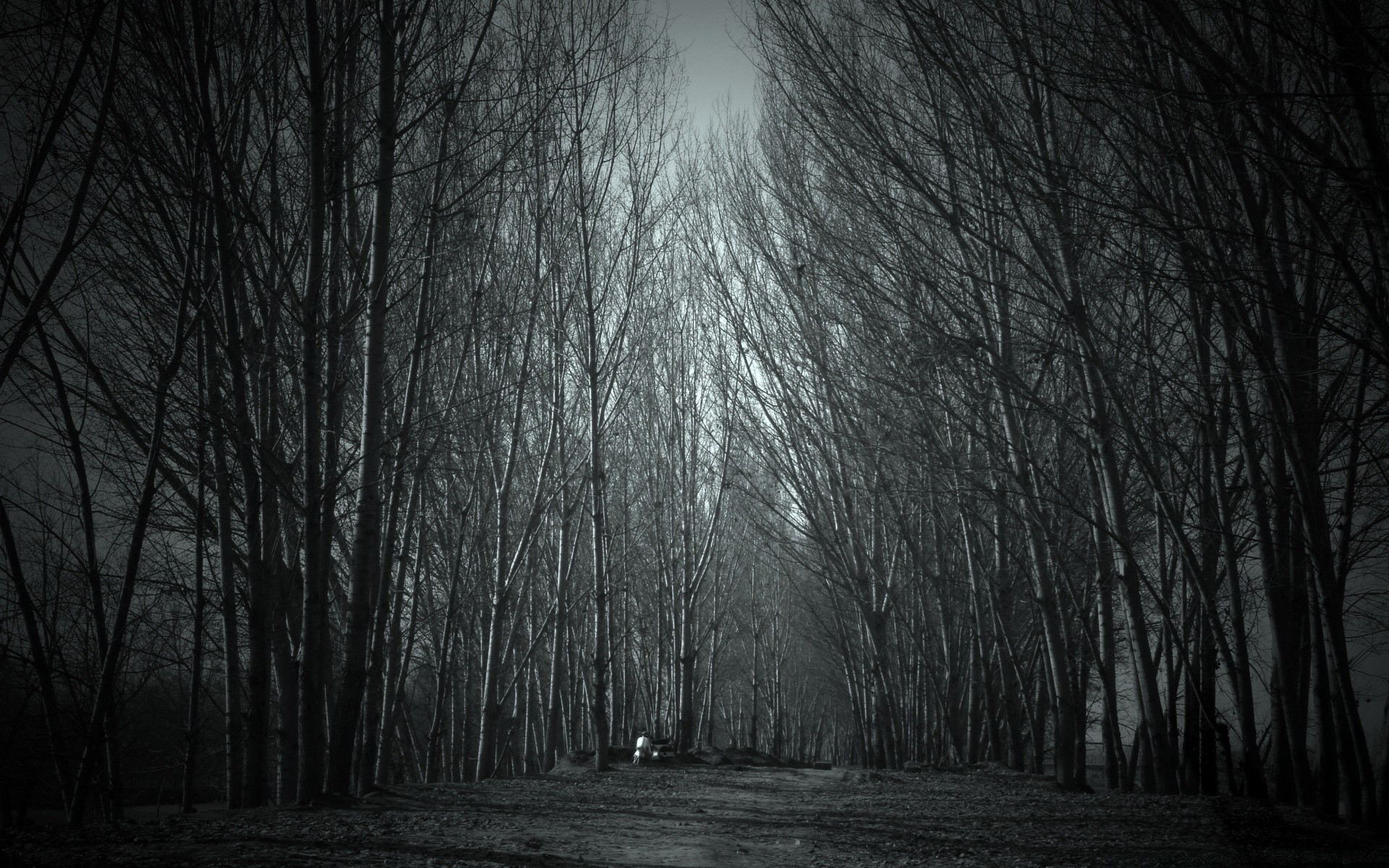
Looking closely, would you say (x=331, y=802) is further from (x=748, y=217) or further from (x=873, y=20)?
(x=748, y=217)

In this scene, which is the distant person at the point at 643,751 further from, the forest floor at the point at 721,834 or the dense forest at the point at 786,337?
the forest floor at the point at 721,834

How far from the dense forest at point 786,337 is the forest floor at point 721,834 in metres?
0.57

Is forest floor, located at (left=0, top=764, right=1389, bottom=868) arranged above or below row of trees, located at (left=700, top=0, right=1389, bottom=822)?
below

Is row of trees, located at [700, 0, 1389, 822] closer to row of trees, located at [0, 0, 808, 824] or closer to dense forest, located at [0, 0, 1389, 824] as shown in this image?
dense forest, located at [0, 0, 1389, 824]

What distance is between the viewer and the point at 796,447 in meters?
9.72

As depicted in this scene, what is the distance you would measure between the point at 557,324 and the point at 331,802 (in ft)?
19.9

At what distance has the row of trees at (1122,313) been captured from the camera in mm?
3109

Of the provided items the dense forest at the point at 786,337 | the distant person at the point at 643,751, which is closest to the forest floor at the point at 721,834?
the dense forest at the point at 786,337

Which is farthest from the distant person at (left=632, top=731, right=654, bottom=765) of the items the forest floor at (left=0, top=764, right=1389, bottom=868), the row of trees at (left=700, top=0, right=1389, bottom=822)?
the forest floor at (left=0, top=764, right=1389, bottom=868)

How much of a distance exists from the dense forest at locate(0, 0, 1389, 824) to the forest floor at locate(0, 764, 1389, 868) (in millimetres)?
567

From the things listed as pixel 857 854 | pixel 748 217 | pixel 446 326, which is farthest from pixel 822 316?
pixel 857 854

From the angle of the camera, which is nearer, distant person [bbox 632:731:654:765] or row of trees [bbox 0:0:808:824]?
row of trees [bbox 0:0:808:824]

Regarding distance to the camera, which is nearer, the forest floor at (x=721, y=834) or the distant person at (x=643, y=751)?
the forest floor at (x=721, y=834)

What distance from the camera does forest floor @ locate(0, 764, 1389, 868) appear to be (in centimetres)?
316
